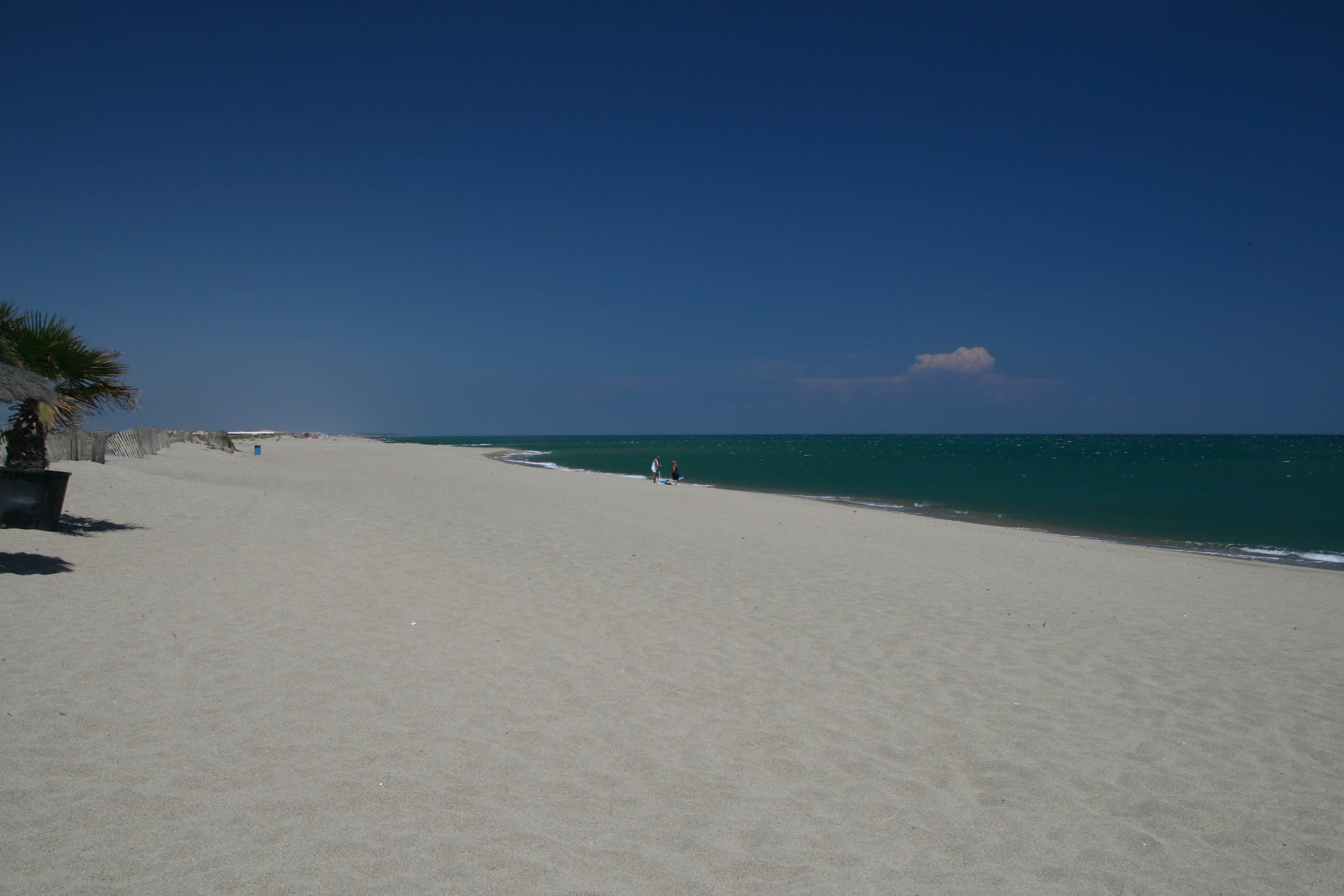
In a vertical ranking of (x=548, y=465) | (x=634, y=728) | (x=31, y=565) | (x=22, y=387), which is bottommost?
(x=634, y=728)

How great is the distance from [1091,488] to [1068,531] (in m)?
20.0

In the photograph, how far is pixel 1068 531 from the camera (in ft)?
75.8

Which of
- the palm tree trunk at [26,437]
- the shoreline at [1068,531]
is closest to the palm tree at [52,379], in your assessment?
the palm tree trunk at [26,437]

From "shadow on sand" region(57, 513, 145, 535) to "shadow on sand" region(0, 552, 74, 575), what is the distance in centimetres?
170

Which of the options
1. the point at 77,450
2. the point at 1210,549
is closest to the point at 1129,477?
the point at 1210,549

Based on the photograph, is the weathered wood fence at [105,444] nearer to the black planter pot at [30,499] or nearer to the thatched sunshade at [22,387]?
the black planter pot at [30,499]

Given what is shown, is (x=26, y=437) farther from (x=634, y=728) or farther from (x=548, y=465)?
(x=548, y=465)

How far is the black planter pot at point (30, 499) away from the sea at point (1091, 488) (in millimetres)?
23688

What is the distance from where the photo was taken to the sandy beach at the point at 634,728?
12.2ft

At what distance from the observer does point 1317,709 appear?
636 cm

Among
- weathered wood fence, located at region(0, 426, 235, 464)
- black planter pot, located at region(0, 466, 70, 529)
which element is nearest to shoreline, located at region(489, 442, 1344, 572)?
weathered wood fence, located at region(0, 426, 235, 464)

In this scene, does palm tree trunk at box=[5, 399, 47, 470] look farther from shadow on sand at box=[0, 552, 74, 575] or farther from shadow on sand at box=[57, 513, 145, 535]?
shadow on sand at box=[0, 552, 74, 575]

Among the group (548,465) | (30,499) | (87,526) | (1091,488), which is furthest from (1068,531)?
(548,465)

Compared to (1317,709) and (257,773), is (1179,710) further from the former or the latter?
(257,773)
